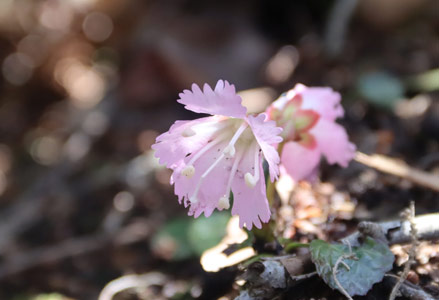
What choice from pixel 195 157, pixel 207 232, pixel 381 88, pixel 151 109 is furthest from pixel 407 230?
pixel 151 109

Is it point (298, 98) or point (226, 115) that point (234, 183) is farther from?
point (298, 98)

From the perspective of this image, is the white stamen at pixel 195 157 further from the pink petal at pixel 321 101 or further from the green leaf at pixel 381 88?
the green leaf at pixel 381 88

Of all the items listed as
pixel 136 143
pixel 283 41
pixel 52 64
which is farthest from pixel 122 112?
pixel 283 41

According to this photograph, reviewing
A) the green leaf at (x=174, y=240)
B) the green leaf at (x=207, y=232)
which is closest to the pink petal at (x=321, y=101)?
the green leaf at (x=207, y=232)

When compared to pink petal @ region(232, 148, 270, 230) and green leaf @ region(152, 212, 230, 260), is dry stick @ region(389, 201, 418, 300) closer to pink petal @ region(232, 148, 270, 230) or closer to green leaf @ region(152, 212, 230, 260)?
pink petal @ region(232, 148, 270, 230)

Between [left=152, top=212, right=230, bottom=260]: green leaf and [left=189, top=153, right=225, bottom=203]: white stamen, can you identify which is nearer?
[left=189, top=153, right=225, bottom=203]: white stamen

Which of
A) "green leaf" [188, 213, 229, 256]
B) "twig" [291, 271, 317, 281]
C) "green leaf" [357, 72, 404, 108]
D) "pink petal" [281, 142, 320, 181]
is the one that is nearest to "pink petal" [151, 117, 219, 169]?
"pink petal" [281, 142, 320, 181]
